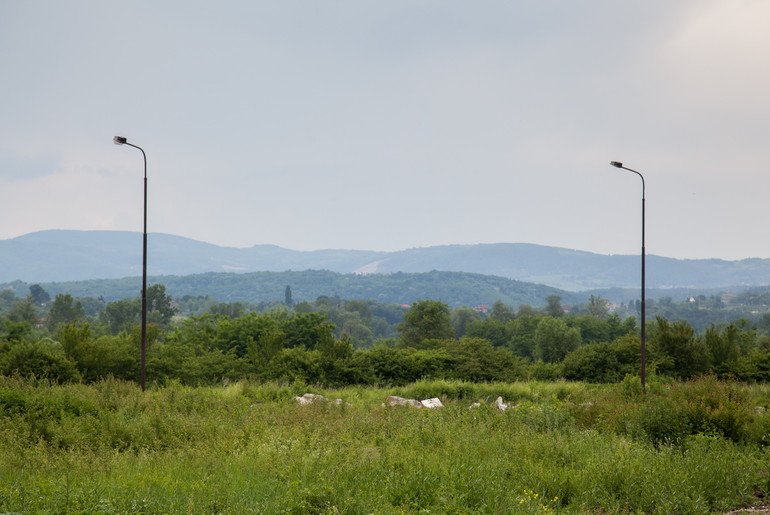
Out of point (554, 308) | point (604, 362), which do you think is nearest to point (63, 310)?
point (554, 308)

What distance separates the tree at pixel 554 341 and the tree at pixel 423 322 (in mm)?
13348

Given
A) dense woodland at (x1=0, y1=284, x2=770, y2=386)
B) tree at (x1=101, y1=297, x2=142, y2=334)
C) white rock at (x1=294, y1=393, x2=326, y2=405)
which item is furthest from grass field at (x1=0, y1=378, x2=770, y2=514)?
tree at (x1=101, y1=297, x2=142, y2=334)

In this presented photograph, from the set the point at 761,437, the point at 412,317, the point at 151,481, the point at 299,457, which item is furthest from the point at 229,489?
the point at 412,317

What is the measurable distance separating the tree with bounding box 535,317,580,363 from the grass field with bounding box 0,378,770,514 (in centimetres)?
5202

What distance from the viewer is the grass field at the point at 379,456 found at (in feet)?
30.1

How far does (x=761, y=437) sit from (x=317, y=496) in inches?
414

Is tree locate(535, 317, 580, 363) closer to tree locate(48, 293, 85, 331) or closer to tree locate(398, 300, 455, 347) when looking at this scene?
tree locate(398, 300, 455, 347)

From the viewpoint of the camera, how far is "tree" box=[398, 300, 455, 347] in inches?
2394

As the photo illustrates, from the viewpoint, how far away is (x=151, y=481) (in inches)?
380

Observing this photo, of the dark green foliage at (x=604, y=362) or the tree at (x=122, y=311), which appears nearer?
the dark green foliage at (x=604, y=362)

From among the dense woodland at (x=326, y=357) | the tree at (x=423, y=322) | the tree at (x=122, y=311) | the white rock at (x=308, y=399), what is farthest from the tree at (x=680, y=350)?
the tree at (x=122, y=311)

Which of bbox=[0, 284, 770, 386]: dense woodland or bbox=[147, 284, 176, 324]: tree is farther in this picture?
bbox=[147, 284, 176, 324]: tree

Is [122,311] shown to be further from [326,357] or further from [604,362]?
[604,362]

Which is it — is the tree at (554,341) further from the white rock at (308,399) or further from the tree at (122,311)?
the tree at (122,311)
